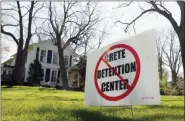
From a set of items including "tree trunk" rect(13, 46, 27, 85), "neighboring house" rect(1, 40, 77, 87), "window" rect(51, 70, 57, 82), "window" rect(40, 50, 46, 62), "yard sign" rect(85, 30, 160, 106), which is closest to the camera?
"yard sign" rect(85, 30, 160, 106)

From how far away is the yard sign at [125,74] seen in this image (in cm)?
547

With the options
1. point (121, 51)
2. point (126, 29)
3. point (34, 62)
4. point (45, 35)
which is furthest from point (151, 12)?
point (34, 62)

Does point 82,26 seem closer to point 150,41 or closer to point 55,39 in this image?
point 55,39

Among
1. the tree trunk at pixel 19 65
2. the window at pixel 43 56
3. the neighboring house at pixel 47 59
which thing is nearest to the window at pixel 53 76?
the neighboring house at pixel 47 59

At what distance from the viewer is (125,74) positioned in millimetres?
6039

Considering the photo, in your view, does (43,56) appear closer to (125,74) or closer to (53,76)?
(53,76)

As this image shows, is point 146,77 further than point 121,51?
No

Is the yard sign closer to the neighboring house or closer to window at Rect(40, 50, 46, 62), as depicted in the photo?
the neighboring house

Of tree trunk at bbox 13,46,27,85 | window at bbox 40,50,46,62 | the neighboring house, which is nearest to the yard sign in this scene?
tree trunk at bbox 13,46,27,85

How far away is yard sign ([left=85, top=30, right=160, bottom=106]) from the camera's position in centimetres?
547

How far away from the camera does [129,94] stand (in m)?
5.91

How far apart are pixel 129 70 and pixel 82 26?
102 ft

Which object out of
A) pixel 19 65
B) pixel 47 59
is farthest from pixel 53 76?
pixel 19 65

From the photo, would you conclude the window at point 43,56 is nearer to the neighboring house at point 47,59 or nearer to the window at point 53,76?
the neighboring house at point 47,59
